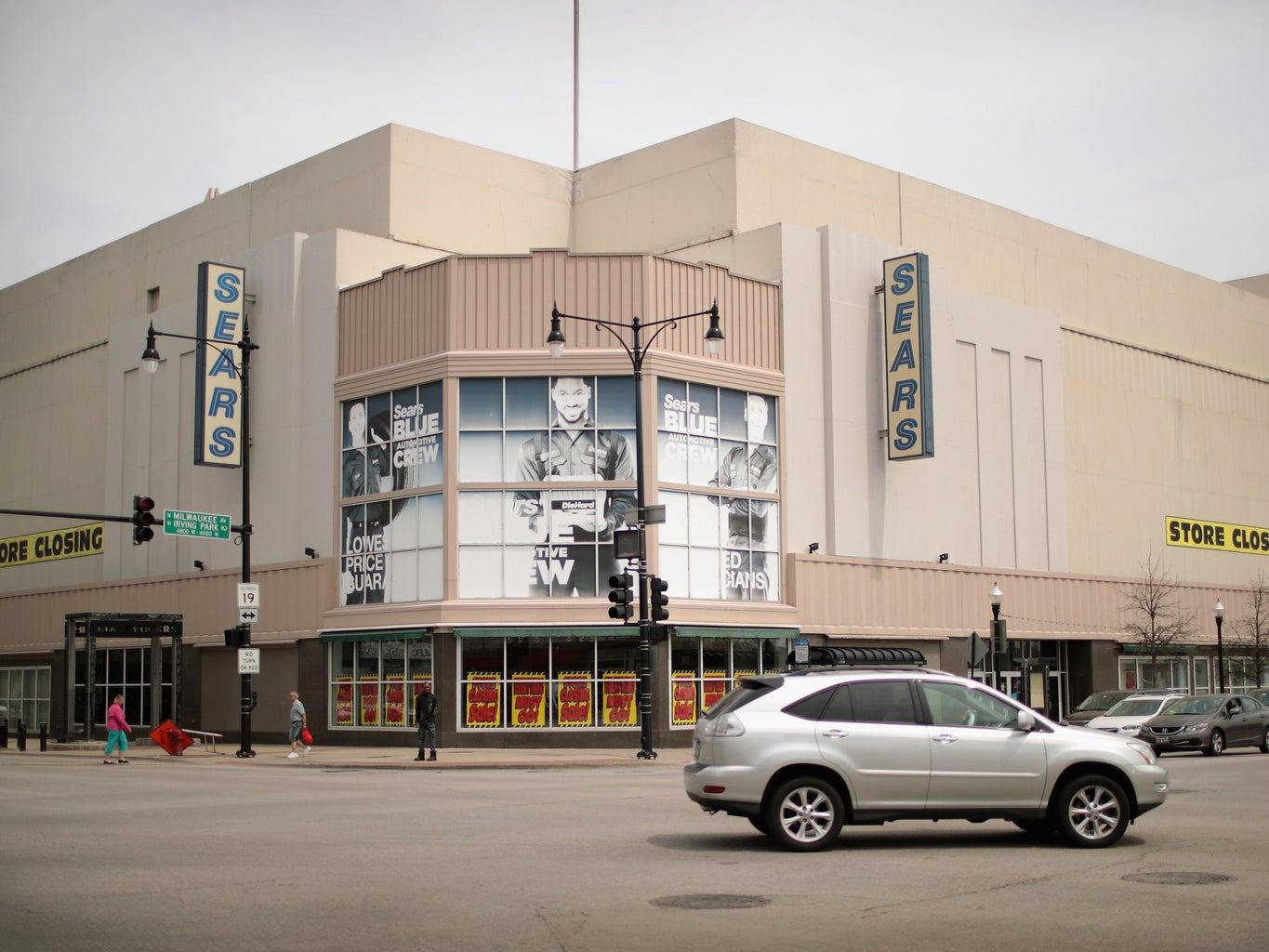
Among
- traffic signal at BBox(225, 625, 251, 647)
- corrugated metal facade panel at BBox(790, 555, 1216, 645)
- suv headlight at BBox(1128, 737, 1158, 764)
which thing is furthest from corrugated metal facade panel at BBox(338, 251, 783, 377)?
suv headlight at BBox(1128, 737, 1158, 764)

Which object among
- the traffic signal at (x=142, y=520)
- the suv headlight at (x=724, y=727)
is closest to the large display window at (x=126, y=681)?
the traffic signal at (x=142, y=520)

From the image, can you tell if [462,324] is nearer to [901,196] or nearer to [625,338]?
[625,338]

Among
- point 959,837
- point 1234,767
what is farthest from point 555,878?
point 1234,767

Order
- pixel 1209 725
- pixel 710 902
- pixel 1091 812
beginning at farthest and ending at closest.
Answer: pixel 1209 725 < pixel 1091 812 < pixel 710 902

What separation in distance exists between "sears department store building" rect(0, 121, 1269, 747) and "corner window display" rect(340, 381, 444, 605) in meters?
0.11

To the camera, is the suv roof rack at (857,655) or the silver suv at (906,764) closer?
the silver suv at (906,764)

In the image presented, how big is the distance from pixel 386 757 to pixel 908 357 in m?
21.2

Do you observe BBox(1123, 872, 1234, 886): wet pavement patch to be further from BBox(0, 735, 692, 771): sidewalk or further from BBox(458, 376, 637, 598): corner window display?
BBox(458, 376, 637, 598): corner window display

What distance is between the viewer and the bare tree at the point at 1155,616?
2195 inches

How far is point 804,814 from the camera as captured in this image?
1346 centimetres

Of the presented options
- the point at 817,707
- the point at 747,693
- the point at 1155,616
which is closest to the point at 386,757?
the point at 747,693

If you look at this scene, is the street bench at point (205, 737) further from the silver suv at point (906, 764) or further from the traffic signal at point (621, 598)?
the silver suv at point (906, 764)

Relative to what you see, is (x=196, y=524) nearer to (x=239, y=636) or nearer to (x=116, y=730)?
(x=239, y=636)

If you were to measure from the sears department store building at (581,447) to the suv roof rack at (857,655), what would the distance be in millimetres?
1050
